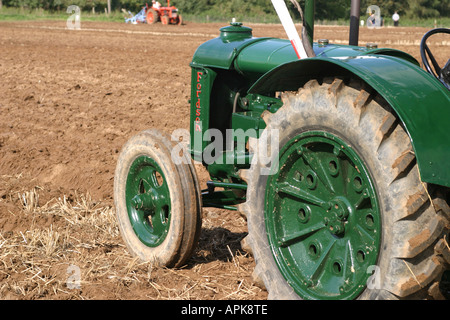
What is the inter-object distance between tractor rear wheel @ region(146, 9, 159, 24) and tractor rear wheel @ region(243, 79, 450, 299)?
3428cm

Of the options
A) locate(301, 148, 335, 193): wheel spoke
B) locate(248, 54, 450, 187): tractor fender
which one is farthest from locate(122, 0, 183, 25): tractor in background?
locate(248, 54, 450, 187): tractor fender

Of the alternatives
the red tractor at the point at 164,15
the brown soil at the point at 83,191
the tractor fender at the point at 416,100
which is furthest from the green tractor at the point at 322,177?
the red tractor at the point at 164,15

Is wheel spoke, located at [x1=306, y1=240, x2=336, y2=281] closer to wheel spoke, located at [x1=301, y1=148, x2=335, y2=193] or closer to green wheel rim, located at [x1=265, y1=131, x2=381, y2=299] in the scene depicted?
green wheel rim, located at [x1=265, y1=131, x2=381, y2=299]

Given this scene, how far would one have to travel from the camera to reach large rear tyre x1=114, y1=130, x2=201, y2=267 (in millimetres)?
3490

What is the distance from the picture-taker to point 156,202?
3750 mm

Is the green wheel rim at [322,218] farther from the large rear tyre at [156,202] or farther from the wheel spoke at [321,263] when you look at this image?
the large rear tyre at [156,202]

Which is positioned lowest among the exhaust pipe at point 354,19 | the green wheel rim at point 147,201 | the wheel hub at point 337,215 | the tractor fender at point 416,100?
the green wheel rim at point 147,201

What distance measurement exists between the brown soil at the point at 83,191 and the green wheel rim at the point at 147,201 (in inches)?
8.5

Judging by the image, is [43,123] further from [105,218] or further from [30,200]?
[105,218]

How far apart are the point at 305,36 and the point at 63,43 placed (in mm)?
17823

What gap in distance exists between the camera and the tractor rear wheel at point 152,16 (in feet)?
118

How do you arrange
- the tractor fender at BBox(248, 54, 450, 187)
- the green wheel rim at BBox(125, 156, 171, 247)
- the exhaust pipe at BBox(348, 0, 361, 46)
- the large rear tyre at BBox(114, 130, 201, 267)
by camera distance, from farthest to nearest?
the green wheel rim at BBox(125, 156, 171, 247) < the exhaust pipe at BBox(348, 0, 361, 46) < the large rear tyre at BBox(114, 130, 201, 267) < the tractor fender at BBox(248, 54, 450, 187)
